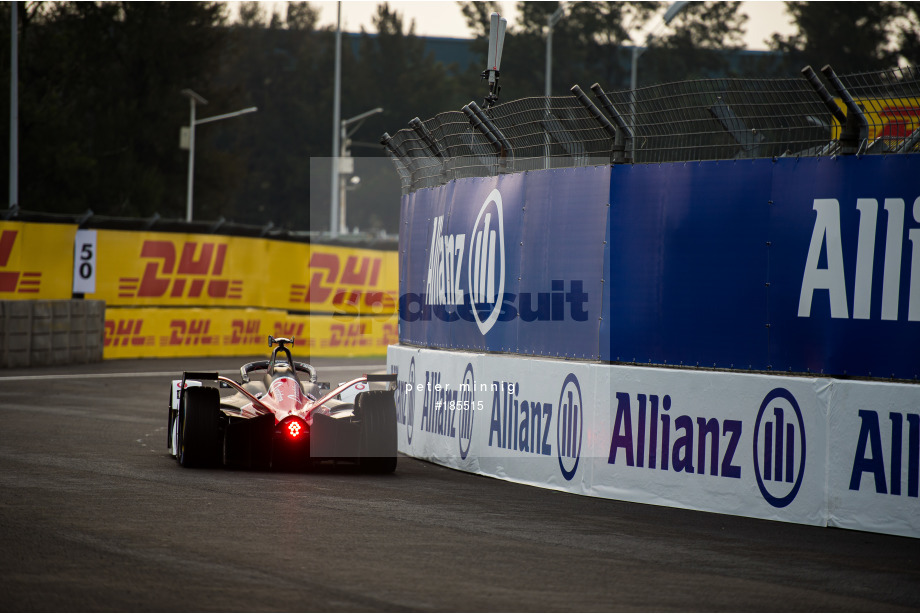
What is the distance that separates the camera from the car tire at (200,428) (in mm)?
11102

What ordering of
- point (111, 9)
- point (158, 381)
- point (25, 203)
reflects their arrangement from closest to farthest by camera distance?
point (158, 381)
point (25, 203)
point (111, 9)

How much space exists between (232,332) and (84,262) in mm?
5009

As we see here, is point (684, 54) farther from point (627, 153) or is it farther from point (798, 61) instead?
point (627, 153)

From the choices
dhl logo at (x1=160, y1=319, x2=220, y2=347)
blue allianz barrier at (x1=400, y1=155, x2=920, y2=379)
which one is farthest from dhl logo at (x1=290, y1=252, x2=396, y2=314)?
blue allianz barrier at (x1=400, y1=155, x2=920, y2=379)

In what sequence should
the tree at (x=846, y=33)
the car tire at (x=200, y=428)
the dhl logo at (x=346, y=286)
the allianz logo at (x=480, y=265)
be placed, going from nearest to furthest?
the car tire at (x=200, y=428), the allianz logo at (x=480, y=265), the dhl logo at (x=346, y=286), the tree at (x=846, y=33)

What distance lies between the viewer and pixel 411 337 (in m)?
13.8

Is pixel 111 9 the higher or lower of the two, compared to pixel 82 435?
higher

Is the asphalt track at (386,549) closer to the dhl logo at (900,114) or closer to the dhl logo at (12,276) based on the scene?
the dhl logo at (900,114)

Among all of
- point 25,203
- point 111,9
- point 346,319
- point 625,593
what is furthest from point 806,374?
point 111,9

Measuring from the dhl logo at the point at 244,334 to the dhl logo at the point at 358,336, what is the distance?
5.90 ft

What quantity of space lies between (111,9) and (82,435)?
167ft

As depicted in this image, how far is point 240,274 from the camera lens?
30516mm

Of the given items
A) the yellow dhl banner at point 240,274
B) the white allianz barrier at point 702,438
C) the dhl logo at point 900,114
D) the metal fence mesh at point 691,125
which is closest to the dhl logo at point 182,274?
the yellow dhl banner at point 240,274

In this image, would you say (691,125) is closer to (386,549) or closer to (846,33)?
(386,549)
